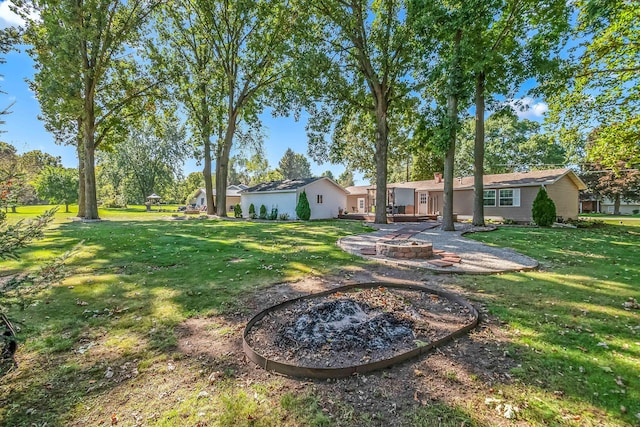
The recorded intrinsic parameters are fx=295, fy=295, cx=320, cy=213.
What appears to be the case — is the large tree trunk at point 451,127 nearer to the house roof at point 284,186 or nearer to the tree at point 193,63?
the house roof at point 284,186

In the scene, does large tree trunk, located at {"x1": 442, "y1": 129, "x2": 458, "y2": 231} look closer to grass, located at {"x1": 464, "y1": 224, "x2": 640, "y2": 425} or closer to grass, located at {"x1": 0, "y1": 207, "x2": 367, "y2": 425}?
grass, located at {"x1": 464, "y1": 224, "x2": 640, "y2": 425}

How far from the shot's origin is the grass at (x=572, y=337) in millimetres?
2334

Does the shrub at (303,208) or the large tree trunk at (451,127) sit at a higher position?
the large tree trunk at (451,127)

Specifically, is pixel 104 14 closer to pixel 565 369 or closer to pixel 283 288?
pixel 283 288

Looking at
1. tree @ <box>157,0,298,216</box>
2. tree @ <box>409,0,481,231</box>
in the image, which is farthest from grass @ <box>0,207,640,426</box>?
tree @ <box>157,0,298,216</box>

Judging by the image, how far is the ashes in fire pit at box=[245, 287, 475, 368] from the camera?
3.05 meters

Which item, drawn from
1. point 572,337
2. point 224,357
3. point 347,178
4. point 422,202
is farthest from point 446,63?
point 347,178

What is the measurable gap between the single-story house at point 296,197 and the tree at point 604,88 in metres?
14.9

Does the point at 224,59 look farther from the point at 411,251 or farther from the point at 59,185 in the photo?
the point at 59,185

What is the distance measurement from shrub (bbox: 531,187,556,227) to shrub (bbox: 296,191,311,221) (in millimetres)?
13930

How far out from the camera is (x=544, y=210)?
1666 centimetres

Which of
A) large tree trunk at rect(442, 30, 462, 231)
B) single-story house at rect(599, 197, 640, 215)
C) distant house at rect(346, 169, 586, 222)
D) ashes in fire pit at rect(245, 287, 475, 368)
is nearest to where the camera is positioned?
ashes in fire pit at rect(245, 287, 475, 368)

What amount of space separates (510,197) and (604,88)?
8.28 metres

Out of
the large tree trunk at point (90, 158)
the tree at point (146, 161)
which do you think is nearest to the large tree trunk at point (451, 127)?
the large tree trunk at point (90, 158)
